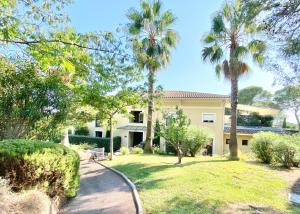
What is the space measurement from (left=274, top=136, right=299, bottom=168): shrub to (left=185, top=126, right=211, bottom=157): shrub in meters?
7.16

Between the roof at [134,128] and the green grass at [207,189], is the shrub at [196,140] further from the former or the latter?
the roof at [134,128]

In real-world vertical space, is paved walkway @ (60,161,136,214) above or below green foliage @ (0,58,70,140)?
below

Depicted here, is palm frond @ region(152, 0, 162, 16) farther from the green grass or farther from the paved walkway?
the paved walkway

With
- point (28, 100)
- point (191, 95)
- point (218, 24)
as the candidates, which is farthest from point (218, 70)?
point (28, 100)

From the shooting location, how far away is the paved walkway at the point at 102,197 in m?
8.93

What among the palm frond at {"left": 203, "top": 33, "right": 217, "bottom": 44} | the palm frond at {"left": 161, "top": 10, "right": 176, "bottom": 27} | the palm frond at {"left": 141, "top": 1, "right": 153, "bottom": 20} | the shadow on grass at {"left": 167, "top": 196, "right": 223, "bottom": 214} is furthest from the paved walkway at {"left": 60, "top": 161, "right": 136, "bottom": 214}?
the palm frond at {"left": 161, "top": 10, "right": 176, "bottom": 27}

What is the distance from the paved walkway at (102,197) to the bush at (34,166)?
992 millimetres

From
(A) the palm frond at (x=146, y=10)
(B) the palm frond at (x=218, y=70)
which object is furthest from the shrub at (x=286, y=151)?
(A) the palm frond at (x=146, y=10)

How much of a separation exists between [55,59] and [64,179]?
3.89 m

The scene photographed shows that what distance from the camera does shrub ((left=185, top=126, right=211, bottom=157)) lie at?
23281mm

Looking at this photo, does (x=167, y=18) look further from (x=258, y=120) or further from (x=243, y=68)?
(x=258, y=120)

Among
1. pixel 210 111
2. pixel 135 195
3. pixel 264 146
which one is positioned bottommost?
pixel 135 195

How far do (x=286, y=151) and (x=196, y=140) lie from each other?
787cm

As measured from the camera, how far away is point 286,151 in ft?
55.5
